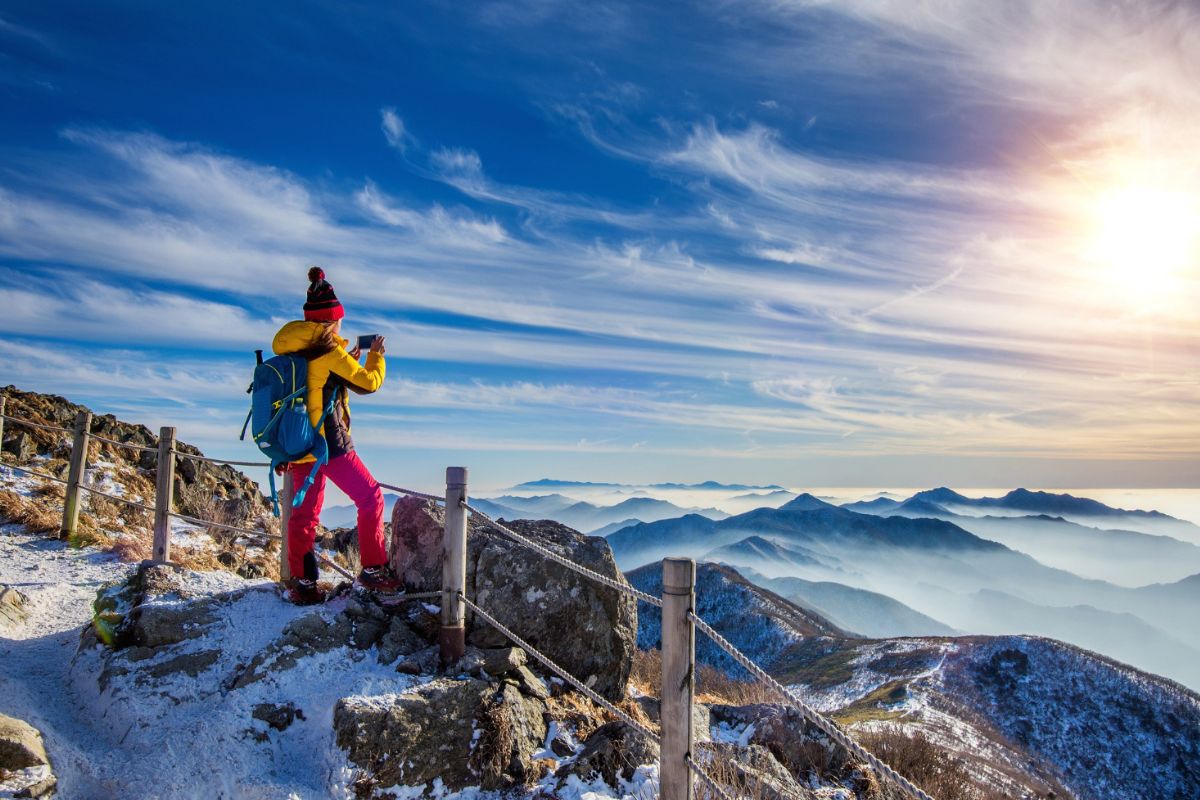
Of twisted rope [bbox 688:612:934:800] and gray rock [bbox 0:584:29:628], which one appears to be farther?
gray rock [bbox 0:584:29:628]

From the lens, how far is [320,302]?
252 inches

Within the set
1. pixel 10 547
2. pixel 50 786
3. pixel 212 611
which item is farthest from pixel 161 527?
pixel 50 786

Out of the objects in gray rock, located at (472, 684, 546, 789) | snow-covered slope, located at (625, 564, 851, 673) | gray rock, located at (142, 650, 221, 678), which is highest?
gray rock, located at (142, 650, 221, 678)

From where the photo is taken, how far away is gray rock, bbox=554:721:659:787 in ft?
18.3

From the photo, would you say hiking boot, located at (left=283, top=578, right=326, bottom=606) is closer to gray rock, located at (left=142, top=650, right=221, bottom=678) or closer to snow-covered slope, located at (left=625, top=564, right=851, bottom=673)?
gray rock, located at (left=142, top=650, right=221, bottom=678)

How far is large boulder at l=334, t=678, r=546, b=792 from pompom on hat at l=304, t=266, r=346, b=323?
3345 millimetres

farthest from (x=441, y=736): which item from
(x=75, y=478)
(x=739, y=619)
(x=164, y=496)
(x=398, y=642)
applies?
(x=739, y=619)

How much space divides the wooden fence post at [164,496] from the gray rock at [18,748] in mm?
4084

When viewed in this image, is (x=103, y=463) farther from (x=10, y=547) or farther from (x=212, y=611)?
(x=212, y=611)

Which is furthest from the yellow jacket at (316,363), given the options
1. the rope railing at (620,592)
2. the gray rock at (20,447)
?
the gray rock at (20,447)

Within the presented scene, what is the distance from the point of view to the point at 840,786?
7.03 metres

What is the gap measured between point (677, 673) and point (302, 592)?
4.37 meters

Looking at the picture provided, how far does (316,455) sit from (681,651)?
395 centimetres

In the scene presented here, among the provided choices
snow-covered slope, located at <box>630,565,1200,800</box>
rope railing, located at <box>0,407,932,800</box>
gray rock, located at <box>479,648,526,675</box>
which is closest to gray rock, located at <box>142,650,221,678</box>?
rope railing, located at <box>0,407,932,800</box>
